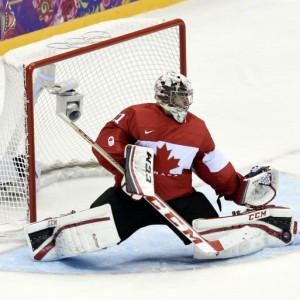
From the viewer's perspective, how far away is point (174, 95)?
504cm

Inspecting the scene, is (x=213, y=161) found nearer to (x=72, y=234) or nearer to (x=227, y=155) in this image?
(x=72, y=234)

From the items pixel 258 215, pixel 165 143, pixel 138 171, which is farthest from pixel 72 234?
pixel 258 215

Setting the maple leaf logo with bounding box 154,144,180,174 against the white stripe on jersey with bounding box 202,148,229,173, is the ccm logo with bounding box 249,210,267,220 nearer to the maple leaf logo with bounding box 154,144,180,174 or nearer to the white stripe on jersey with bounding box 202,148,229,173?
the white stripe on jersey with bounding box 202,148,229,173

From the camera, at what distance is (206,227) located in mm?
5070

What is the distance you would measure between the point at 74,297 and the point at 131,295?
192 millimetres

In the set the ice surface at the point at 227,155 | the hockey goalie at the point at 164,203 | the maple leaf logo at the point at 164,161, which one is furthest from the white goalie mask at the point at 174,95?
the ice surface at the point at 227,155

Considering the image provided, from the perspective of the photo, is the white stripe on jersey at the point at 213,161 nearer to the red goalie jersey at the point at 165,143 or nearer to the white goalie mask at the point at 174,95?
the red goalie jersey at the point at 165,143

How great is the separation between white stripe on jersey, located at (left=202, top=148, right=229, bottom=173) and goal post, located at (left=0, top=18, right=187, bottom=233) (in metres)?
0.68

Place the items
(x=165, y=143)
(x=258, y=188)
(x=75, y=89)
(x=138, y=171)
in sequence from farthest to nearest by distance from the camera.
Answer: (x=75, y=89), (x=258, y=188), (x=165, y=143), (x=138, y=171)

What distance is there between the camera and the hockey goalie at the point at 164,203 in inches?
197

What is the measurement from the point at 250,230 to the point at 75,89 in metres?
0.94

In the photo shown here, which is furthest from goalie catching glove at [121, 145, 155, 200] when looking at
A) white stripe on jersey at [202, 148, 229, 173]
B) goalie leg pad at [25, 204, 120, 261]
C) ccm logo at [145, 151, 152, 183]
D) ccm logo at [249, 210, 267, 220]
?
ccm logo at [249, 210, 267, 220]

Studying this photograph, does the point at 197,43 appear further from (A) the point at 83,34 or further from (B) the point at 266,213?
(B) the point at 266,213

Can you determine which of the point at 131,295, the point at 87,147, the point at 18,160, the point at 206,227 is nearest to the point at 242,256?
the point at 206,227
